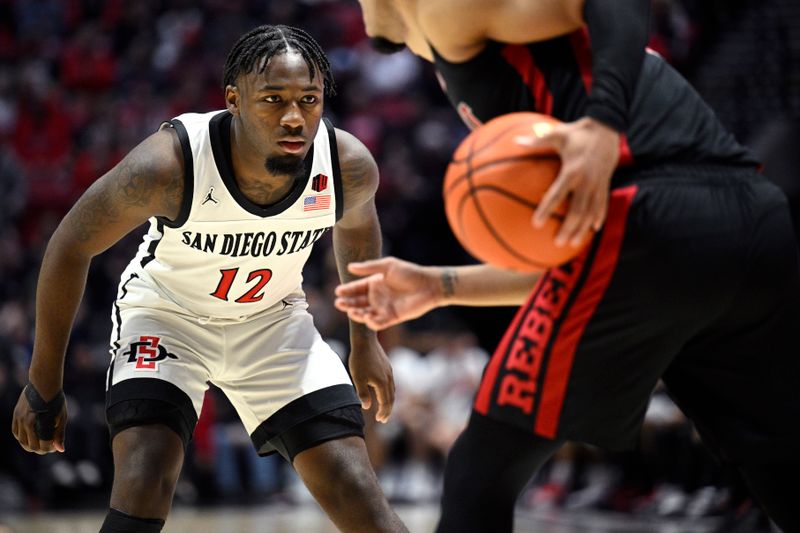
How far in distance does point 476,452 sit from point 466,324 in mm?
9201

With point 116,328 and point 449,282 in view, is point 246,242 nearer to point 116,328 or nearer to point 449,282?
point 116,328

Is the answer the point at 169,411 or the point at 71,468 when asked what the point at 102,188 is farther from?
the point at 71,468

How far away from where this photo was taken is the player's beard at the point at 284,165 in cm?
376

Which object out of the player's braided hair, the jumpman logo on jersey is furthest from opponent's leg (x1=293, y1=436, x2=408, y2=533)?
the player's braided hair

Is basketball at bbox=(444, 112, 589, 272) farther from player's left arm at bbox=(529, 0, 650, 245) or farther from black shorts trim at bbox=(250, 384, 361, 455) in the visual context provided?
black shorts trim at bbox=(250, 384, 361, 455)

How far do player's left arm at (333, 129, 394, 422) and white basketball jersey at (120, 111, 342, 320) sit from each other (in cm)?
6

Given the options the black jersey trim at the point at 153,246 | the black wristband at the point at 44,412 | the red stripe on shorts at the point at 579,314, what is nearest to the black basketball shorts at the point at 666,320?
the red stripe on shorts at the point at 579,314

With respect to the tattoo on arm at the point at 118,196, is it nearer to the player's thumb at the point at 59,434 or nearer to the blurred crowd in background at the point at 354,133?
the player's thumb at the point at 59,434

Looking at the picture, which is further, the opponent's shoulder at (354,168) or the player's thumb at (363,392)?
the player's thumb at (363,392)

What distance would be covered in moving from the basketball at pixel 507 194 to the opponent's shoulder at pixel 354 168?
4.79 ft

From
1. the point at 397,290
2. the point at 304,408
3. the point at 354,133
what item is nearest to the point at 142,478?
the point at 304,408

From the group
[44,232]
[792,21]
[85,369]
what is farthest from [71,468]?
[792,21]

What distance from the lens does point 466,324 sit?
1184cm

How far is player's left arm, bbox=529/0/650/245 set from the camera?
7.97 ft
